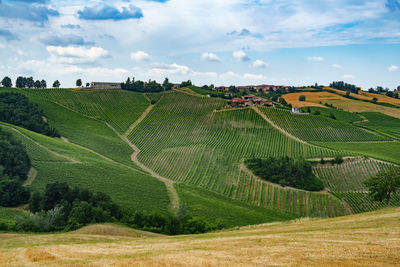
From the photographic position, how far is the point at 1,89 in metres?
143

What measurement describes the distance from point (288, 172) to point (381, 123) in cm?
9725

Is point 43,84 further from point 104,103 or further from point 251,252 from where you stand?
point 251,252

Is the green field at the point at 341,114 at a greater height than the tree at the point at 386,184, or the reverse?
the green field at the point at 341,114

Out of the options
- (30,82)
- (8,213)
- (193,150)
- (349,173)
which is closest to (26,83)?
(30,82)

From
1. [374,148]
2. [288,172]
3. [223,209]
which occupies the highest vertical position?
[374,148]

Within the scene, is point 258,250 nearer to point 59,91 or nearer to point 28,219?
point 28,219

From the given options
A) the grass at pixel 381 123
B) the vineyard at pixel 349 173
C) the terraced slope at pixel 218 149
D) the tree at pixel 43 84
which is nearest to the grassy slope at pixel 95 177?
the terraced slope at pixel 218 149

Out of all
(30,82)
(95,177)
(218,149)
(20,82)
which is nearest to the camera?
(95,177)

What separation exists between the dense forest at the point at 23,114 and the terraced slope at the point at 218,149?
1210 inches

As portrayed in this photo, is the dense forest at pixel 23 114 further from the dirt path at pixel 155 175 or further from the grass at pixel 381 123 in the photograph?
the grass at pixel 381 123

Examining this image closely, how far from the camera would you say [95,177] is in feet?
233

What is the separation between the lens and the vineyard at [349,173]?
83875 millimetres

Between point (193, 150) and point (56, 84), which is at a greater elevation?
point (56, 84)

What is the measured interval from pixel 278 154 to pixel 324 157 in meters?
13.8
